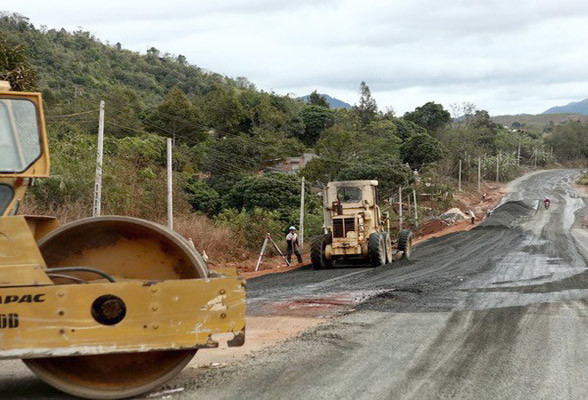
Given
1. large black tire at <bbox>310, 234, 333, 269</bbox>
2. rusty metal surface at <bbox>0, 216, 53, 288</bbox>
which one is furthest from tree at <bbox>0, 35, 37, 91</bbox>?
rusty metal surface at <bbox>0, 216, 53, 288</bbox>

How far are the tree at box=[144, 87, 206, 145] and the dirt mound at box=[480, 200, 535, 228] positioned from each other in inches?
1018

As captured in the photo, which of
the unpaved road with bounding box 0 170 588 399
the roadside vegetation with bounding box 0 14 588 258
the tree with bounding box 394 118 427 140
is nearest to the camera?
the unpaved road with bounding box 0 170 588 399

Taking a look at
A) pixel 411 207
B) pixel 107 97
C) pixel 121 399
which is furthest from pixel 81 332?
pixel 107 97

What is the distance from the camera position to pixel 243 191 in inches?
1545

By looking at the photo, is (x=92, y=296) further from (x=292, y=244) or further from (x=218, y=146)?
(x=218, y=146)

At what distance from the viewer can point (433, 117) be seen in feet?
292

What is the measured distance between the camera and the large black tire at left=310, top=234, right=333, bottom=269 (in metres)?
20.9

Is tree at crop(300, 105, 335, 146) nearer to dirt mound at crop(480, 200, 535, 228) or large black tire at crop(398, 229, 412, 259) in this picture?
dirt mound at crop(480, 200, 535, 228)

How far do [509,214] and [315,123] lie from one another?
31.2 m

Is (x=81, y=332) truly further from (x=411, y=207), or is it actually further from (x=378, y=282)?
(x=411, y=207)

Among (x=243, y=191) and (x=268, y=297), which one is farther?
(x=243, y=191)

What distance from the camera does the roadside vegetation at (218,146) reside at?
2347 centimetres

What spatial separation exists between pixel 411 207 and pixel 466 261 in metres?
26.9

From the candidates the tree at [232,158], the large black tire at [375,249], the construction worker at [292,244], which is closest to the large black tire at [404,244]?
the large black tire at [375,249]
